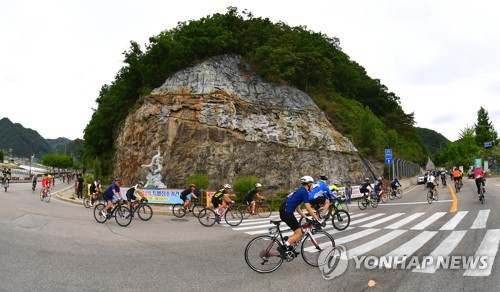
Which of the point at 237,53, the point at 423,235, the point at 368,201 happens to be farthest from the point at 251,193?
the point at 237,53

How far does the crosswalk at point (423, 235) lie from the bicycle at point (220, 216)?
3.35 feet

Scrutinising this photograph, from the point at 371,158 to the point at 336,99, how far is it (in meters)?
10.7

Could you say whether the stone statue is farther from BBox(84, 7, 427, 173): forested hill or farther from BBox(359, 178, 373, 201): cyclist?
BBox(359, 178, 373, 201): cyclist

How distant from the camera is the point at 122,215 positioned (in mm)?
13609

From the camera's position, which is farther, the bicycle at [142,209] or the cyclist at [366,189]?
the cyclist at [366,189]

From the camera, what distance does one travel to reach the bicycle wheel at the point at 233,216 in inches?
565

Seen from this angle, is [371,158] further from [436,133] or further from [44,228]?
[436,133]

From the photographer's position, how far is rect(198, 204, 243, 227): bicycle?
13.9m

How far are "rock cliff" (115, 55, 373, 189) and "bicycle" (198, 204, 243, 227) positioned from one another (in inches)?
514

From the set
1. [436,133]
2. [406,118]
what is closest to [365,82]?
[406,118]

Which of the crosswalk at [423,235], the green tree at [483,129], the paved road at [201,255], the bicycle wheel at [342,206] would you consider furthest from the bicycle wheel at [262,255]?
the green tree at [483,129]

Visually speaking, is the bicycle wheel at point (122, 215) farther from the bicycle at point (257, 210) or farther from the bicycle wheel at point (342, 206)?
the bicycle wheel at point (342, 206)

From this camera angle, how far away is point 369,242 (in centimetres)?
895

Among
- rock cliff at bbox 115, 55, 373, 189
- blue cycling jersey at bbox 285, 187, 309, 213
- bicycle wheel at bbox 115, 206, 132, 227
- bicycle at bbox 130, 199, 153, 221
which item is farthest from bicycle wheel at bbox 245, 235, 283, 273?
rock cliff at bbox 115, 55, 373, 189
